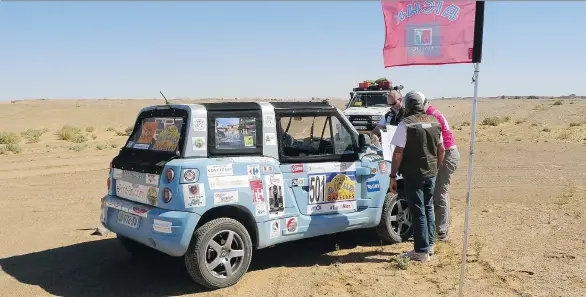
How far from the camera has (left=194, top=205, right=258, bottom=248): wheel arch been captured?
4.86 metres

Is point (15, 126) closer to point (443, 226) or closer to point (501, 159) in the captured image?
point (501, 159)

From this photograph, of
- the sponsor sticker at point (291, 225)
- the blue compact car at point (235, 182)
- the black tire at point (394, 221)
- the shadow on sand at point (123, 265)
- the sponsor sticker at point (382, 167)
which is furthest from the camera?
the black tire at point (394, 221)

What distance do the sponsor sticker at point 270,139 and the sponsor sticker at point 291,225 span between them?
2.83ft

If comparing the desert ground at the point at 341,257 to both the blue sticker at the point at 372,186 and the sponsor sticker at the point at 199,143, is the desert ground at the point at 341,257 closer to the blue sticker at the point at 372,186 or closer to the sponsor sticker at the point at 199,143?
the blue sticker at the point at 372,186

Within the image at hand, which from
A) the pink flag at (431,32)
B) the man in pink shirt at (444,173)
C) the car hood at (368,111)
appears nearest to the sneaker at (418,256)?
the man in pink shirt at (444,173)

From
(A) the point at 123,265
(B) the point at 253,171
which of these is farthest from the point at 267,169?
(A) the point at 123,265

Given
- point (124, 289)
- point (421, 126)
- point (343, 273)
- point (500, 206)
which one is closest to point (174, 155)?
point (124, 289)

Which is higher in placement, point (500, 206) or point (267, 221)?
point (267, 221)

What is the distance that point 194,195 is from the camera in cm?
459

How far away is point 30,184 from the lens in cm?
1147

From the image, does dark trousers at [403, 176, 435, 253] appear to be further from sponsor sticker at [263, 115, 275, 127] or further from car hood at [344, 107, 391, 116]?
car hood at [344, 107, 391, 116]

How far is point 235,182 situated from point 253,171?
0.85 ft

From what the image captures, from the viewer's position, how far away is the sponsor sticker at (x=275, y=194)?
16.9ft

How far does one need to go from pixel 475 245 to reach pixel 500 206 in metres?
2.70
